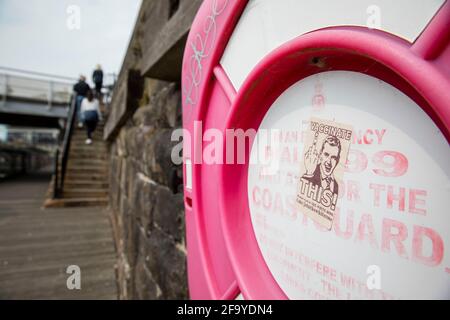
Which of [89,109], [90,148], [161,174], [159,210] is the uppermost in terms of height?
[89,109]

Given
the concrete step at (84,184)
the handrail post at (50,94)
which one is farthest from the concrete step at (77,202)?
the handrail post at (50,94)

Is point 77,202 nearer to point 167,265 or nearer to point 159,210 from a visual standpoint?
point 159,210

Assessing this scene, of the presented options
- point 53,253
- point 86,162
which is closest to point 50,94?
point 86,162

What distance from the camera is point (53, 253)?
10.00 ft

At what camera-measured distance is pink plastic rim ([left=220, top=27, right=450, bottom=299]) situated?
29cm

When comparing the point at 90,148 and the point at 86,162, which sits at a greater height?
the point at 90,148

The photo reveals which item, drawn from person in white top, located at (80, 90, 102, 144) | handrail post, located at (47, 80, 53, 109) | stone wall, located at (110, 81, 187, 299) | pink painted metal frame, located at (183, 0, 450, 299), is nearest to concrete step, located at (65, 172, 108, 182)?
person in white top, located at (80, 90, 102, 144)

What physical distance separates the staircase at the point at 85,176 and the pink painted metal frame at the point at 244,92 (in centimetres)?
487

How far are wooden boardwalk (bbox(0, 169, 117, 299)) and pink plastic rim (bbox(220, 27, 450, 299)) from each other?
7.76ft

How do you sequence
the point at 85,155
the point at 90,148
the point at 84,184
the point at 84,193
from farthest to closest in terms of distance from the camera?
the point at 90,148
the point at 85,155
the point at 84,184
the point at 84,193

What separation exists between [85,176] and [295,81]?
607 cm

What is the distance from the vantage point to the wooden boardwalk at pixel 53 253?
8.12 ft

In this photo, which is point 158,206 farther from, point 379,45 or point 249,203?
point 379,45
